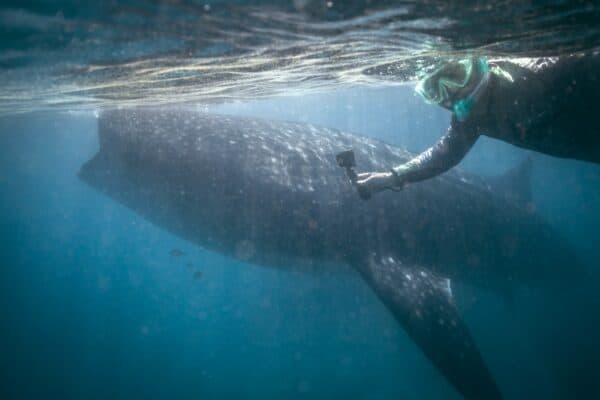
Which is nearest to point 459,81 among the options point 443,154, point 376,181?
point 443,154

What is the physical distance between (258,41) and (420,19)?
2.46 metres

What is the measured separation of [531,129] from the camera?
12.8 feet

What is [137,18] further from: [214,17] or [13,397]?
[13,397]

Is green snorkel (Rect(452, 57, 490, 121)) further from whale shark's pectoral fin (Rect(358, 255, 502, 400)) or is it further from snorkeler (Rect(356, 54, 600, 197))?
whale shark's pectoral fin (Rect(358, 255, 502, 400))

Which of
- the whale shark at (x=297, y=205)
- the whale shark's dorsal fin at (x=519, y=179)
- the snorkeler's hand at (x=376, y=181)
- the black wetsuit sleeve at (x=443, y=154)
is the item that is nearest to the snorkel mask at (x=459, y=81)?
the black wetsuit sleeve at (x=443, y=154)

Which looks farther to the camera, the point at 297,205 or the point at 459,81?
the point at 297,205

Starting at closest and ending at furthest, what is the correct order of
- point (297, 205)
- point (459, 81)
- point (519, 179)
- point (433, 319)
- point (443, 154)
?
point (459, 81) < point (443, 154) < point (433, 319) < point (297, 205) < point (519, 179)

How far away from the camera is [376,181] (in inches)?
185

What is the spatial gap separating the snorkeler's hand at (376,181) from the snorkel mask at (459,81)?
3.81 ft

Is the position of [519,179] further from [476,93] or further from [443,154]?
[476,93]

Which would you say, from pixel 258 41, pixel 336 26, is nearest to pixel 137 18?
pixel 258 41

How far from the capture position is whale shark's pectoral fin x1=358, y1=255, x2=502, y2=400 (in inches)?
202

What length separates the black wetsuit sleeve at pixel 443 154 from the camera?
4.39m

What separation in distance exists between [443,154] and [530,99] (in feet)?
3.82
